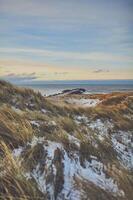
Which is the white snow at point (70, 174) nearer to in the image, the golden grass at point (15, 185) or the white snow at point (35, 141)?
the white snow at point (35, 141)

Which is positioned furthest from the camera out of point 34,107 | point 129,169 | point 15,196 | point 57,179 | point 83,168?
point 34,107

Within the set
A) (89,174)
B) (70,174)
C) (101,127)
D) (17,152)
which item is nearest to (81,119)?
(101,127)

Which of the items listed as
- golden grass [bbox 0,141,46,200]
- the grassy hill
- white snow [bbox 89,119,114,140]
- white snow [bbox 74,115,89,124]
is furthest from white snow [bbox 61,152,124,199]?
white snow [bbox 74,115,89,124]

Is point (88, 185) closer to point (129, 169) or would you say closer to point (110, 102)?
point (129, 169)

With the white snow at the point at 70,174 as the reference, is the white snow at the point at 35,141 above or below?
above

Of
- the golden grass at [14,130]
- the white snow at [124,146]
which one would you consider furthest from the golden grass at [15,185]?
the white snow at [124,146]

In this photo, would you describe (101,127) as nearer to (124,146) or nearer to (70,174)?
(124,146)

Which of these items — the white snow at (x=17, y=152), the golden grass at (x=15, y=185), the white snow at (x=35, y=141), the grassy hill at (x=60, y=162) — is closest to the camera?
the golden grass at (x=15, y=185)

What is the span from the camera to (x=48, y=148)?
5.71 metres

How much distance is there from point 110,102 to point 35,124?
39.2 feet

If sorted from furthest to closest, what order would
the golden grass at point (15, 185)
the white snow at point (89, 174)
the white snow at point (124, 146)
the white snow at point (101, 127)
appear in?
the white snow at point (101, 127)
the white snow at point (124, 146)
the white snow at point (89, 174)
the golden grass at point (15, 185)

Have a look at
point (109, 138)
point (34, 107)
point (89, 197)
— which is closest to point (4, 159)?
point (89, 197)

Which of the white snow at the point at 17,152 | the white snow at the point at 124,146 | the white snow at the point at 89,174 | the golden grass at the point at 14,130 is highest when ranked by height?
the golden grass at the point at 14,130

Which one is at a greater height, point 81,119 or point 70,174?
point 81,119
